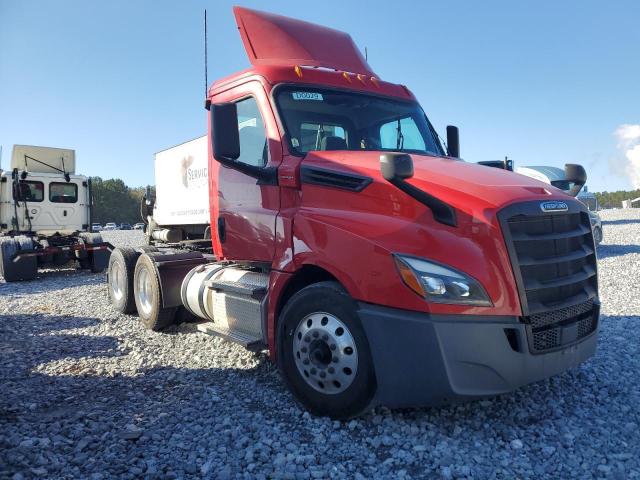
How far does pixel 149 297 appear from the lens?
6672 millimetres

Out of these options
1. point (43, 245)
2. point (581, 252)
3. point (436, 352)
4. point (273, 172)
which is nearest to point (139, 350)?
point (273, 172)

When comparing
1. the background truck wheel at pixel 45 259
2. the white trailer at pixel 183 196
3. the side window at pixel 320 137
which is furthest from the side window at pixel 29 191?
the side window at pixel 320 137

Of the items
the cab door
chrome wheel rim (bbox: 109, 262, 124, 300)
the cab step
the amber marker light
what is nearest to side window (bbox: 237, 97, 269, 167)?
the cab door

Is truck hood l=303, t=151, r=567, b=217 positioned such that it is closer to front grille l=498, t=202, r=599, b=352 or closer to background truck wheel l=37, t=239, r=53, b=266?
front grille l=498, t=202, r=599, b=352

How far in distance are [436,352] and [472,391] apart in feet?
1.15

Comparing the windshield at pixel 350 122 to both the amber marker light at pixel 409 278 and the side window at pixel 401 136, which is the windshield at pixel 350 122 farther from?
Answer: the amber marker light at pixel 409 278

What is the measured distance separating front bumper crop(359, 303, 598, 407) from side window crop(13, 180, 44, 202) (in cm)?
1398

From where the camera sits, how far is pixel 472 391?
3.06m

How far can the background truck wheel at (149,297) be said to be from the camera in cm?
633

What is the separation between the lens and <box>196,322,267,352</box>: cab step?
4266 mm

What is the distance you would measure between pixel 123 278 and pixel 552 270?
6.32 metres

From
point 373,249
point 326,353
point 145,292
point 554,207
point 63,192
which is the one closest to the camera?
point 373,249

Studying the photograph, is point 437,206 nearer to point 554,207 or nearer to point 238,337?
point 554,207

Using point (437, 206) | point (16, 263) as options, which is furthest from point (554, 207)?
point (16, 263)
